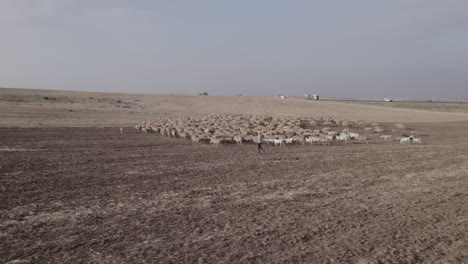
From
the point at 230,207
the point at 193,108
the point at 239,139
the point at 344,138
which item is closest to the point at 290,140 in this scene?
the point at 239,139

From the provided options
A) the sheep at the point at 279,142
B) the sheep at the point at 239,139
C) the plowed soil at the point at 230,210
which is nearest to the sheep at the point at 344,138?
the sheep at the point at 279,142

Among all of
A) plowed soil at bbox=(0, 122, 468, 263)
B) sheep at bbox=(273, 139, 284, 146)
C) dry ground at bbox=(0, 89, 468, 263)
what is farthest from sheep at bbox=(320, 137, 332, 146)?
plowed soil at bbox=(0, 122, 468, 263)

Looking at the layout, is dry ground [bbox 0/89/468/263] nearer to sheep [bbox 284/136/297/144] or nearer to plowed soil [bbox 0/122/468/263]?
plowed soil [bbox 0/122/468/263]

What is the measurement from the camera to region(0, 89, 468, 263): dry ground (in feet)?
20.2

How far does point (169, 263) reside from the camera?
224 inches

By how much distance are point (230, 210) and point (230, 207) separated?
22 centimetres

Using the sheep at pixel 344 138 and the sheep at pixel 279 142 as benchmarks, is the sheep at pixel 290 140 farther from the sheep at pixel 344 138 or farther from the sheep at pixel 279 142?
the sheep at pixel 344 138

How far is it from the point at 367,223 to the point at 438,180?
18.3ft

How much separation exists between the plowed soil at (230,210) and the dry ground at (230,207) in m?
0.03

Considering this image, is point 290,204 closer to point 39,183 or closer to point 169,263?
point 169,263

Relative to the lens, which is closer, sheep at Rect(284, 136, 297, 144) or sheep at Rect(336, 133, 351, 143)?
sheep at Rect(284, 136, 297, 144)

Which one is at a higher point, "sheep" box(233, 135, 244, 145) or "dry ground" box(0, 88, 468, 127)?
"dry ground" box(0, 88, 468, 127)

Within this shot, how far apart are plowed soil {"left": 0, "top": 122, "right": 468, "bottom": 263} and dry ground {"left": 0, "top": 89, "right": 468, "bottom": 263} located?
34mm

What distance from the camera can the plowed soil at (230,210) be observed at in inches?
242
